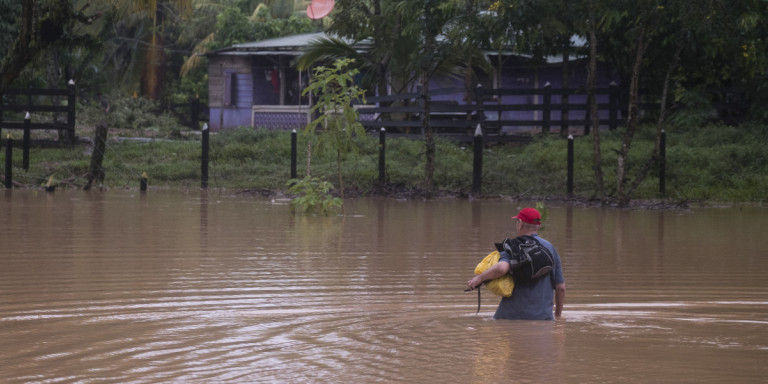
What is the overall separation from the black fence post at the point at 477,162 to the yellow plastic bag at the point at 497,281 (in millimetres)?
15081

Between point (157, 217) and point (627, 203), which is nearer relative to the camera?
point (157, 217)

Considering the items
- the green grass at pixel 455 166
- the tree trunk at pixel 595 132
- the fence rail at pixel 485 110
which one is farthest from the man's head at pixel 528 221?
the fence rail at pixel 485 110

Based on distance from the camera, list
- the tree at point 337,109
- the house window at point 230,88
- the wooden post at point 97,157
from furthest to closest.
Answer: the house window at point 230,88
the wooden post at point 97,157
the tree at point 337,109

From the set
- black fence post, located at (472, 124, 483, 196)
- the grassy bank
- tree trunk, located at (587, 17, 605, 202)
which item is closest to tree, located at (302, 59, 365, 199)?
the grassy bank

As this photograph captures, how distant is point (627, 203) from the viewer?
20.7m

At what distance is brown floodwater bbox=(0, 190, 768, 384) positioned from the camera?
6.60 metres

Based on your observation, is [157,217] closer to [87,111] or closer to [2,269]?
[2,269]

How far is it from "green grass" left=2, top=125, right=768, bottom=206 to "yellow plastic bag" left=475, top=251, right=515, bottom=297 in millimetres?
13669

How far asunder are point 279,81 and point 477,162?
18.5 m

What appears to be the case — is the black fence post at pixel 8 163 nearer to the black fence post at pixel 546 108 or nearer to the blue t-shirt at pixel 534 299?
the black fence post at pixel 546 108

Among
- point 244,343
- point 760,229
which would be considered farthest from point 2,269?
point 760,229

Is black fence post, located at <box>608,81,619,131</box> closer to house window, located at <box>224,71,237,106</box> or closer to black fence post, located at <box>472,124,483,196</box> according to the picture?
black fence post, located at <box>472,124,483,196</box>

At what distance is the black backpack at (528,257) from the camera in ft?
25.4

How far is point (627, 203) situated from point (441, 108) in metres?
7.97
